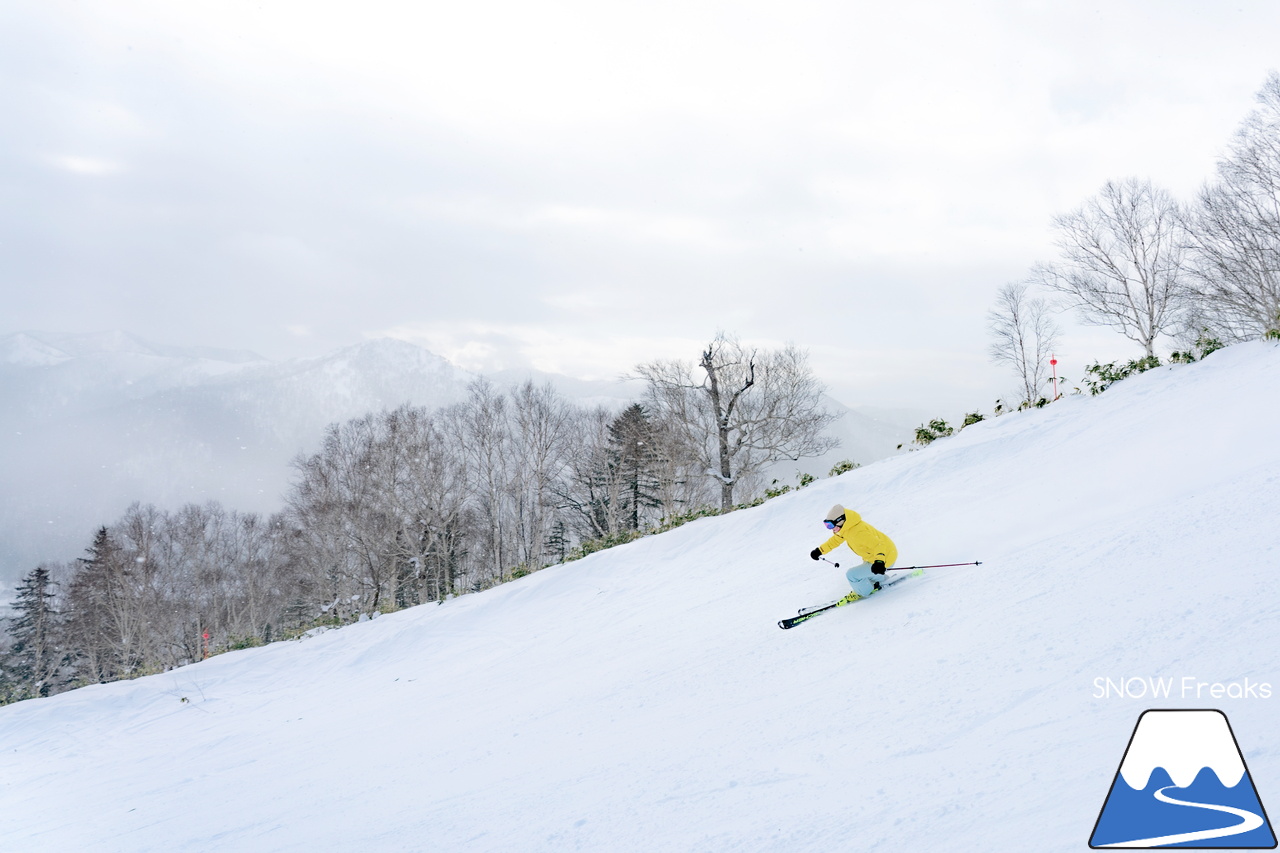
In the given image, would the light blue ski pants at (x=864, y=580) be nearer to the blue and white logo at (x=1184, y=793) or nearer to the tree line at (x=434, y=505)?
the blue and white logo at (x=1184, y=793)

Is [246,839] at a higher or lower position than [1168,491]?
lower

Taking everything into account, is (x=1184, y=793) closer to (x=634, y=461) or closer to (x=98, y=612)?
(x=634, y=461)

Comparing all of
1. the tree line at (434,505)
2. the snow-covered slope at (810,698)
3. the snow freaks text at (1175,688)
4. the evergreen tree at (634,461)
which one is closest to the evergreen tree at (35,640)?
the tree line at (434,505)

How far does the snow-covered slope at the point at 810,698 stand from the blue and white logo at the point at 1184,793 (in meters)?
0.09

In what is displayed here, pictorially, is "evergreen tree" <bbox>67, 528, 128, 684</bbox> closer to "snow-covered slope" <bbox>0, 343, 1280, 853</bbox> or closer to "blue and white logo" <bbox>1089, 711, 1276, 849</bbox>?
"snow-covered slope" <bbox>0, 343, 1280, 853</bbox>

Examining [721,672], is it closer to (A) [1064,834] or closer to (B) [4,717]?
(A) [1064,834]

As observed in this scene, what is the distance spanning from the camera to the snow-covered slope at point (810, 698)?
3.21 metres

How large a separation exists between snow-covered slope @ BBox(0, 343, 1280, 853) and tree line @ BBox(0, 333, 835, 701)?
12163mm

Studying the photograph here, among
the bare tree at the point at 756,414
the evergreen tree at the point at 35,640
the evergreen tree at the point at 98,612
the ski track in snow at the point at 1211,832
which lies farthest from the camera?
the evergreen tree at the point at 35,640

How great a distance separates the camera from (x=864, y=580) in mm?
6320

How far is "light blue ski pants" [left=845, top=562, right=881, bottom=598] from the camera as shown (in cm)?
631

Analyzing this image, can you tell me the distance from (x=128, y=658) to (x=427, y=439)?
24505mm

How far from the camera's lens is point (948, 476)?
10.1m

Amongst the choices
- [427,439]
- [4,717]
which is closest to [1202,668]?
[4,717]
